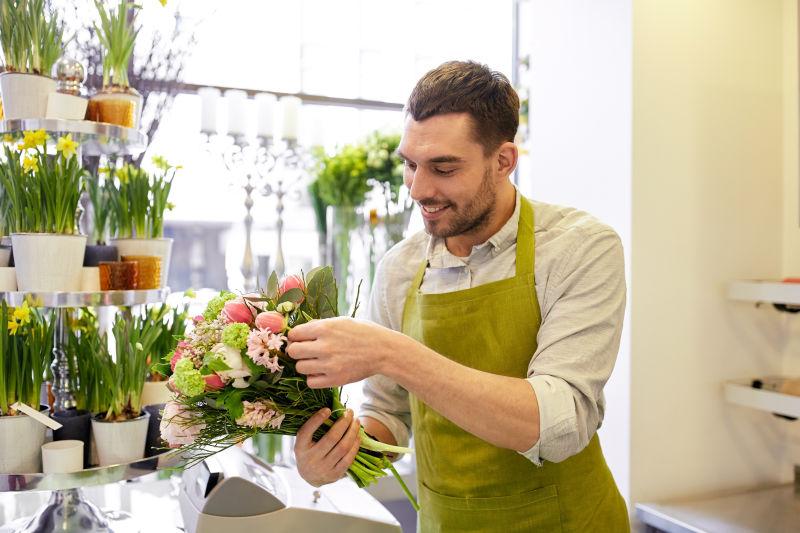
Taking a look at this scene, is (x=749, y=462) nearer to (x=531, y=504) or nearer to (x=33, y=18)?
(x=531, y=504)

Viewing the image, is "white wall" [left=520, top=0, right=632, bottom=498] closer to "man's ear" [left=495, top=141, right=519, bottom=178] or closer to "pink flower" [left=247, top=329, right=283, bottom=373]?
"man's ear" [left=495, top=141, right=519, bottom=178]

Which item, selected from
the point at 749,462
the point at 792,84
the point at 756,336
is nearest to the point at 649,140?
the point at 792,84

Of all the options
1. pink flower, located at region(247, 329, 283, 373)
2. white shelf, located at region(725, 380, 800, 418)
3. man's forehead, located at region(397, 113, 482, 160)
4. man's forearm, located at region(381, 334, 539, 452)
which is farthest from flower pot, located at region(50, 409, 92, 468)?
white shelf, located at region(725, 380, 800, 418)

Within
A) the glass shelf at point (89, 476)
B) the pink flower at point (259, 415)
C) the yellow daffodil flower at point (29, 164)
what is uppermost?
the yellow daffodil flower at point (29, 164)

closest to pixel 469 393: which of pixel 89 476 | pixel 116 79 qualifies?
pixel 89 476

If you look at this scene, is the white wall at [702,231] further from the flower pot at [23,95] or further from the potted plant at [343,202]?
the flower pot at [23,95]

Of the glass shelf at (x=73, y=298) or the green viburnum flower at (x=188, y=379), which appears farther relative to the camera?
the glass shelf at (x=73, y=298)

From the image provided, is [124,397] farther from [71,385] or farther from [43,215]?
[43,215]

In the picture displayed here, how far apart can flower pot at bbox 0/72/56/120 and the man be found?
2.85 ft

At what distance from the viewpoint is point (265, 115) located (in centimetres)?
281

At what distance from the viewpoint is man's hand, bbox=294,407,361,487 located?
1.34 meters

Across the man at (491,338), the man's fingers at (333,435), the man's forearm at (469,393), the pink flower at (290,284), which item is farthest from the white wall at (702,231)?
the pink flower at (290,284)

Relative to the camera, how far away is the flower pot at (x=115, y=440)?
160 cm

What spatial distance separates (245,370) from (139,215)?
842mm
